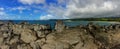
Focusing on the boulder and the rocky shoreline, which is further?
the boulder

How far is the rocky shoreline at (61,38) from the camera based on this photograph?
134 feet

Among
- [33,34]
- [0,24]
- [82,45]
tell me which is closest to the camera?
[82,45]

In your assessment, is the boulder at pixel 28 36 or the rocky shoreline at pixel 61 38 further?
the boulder at pixel 28 36

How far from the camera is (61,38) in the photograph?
41062 millimetres

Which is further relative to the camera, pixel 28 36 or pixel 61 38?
pixel 28 36

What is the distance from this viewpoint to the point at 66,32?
4197 centimetres

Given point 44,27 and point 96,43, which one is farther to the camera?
point 44,27

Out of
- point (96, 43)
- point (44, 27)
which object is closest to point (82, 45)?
point (96, 43)

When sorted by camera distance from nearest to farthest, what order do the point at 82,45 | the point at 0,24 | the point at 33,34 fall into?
the point at 82,45 → the point at 33,34 → the point at 0,24

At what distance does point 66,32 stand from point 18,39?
846 centimetres

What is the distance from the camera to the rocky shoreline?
134ft

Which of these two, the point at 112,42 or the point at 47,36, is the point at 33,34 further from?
the point at 112,42

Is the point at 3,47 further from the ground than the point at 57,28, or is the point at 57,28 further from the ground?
the point at 57,28

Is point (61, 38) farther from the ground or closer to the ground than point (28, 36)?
closer to the ground
